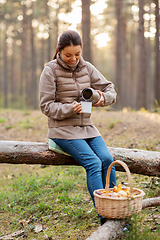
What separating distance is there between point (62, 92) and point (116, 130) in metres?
4.15

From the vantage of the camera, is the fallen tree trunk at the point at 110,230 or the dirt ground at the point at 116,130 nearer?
the fallen tree trunk at the point at 110,230

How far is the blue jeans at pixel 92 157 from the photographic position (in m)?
2.94

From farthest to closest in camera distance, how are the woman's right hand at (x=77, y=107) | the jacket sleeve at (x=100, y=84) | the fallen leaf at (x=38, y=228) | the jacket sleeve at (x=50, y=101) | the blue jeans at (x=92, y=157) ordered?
the jacket sleeve at (x=100, y=84) < the fallen leaf at (x=38, y=228) < the jacket sleeve at (x=50, y=101) < the woman's right hand at (x=77, y=107) < the blue jeans at (x=92, y=157)

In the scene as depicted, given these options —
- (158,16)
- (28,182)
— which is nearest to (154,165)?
(28,182)

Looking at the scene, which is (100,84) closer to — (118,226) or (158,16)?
(118,226)

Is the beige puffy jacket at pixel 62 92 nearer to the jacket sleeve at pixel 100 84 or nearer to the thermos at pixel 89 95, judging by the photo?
the jacket sleeve at pixel 100 84

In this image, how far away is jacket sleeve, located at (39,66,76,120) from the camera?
3155 millimetres

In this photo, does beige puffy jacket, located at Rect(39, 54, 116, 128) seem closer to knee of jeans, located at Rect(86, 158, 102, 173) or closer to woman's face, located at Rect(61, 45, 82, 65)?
woman's face, located at Rect(61, 45, 82, 65)

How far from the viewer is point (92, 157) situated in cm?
302

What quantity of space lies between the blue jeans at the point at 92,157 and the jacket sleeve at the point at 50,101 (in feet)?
1.14

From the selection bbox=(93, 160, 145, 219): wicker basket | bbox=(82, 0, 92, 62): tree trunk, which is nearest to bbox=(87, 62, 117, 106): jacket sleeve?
bbox=(93, 160, 145, 219): wicker basket

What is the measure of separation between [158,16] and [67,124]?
12827mm

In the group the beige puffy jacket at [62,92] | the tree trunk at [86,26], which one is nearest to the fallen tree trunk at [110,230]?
the beige puffy jacket at [62,92]

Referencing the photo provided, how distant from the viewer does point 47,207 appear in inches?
153
